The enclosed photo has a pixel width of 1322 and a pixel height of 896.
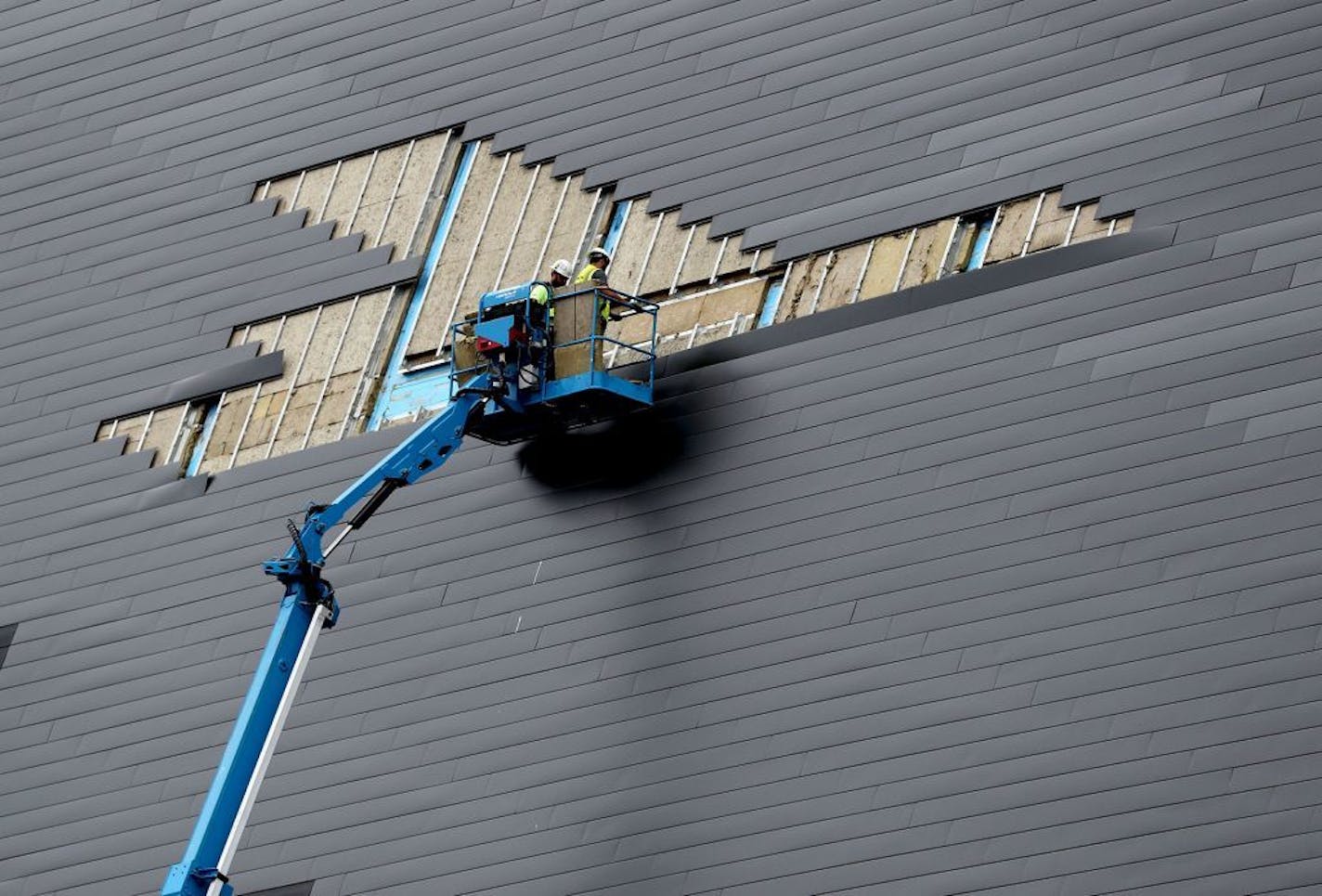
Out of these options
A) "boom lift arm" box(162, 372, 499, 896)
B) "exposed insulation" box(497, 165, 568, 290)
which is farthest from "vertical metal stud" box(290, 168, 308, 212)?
"boom lift arm" box(162, 372, 499, 896)

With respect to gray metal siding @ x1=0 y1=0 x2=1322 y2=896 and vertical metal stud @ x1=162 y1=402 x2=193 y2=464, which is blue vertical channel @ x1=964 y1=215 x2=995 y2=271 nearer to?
gray metal siding @ x1=0 y1=0 x2=1322 y2=896

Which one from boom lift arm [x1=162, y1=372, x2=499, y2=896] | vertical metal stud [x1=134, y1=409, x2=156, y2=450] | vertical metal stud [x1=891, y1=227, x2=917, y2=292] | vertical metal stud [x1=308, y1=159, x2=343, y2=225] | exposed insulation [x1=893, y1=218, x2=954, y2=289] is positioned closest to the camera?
boom lift arm [x1=162, y1=372, x2=499, y2=896]

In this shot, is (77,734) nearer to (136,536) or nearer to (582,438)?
(136,536)

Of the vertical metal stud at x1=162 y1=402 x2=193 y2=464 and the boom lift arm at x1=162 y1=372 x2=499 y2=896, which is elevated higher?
the vertical metal stud at x1=162 y1=402 x2=193 y2=464

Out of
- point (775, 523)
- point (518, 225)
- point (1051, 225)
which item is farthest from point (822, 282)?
point (518, 225)

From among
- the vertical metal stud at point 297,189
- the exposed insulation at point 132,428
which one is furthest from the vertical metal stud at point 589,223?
the exposed insulation at point 132,428

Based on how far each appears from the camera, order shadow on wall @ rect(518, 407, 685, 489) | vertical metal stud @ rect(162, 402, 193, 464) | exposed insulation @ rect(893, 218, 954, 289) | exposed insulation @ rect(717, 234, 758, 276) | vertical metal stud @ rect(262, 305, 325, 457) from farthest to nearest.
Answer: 1. vertical metal stud @ rect(162, 402, 193, 464)
2. vertical metal stud @ rect(262, 305, 325, 457)
3. exposed insulation @ rect(717, 234, 758, 276)
4. shadow on wall @ rect(518, 407, 685, 489)
5. exposed insulation @ rect(893, 218, 954, 289)

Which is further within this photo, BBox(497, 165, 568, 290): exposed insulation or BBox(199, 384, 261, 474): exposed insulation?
BBox(199, 384, 261, 474): exposed insulation
